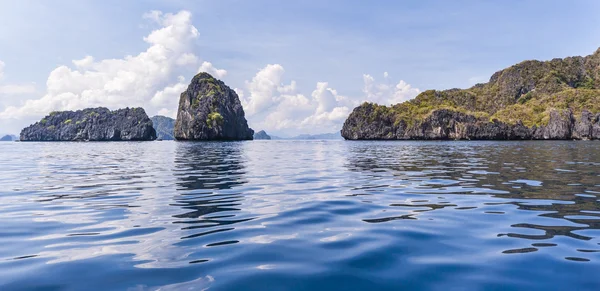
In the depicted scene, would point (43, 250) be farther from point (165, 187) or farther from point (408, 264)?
point (165, 187)

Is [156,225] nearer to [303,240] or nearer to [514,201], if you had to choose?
[303,240]

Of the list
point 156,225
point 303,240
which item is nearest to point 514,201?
point 303,240

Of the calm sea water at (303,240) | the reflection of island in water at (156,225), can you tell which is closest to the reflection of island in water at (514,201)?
the calm sea water at (303,240)

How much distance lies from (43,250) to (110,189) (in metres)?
10.2

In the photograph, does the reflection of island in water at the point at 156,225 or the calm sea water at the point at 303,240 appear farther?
the reflection of island in water at the point at 156,225

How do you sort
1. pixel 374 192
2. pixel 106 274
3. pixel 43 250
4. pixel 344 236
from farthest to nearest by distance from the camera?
1. pixel 374 192
2. pixel 344 236
3. pixel 43 250
4. pixel 106 274

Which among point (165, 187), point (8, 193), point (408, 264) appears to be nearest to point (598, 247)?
point (408, 264)

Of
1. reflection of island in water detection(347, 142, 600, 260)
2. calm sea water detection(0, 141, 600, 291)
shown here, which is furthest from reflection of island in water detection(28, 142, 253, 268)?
reflection of island in water detection(347, 142, 600, 260)

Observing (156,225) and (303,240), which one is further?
(156,225)

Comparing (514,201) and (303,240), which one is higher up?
(303,240)

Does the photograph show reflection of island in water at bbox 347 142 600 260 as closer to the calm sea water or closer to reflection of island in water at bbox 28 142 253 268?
the calm sea water

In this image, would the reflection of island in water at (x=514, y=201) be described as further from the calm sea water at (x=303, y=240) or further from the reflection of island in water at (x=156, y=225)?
the reflection of island in water at (x=156, y=225)

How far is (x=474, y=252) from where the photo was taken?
6.79 meters

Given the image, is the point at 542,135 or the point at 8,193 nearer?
the point at 8,193
